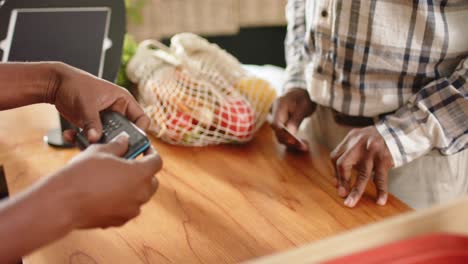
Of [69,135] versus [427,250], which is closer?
[427,250]

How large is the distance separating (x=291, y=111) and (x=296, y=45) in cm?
21

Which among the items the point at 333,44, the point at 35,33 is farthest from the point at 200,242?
the point at 35,33

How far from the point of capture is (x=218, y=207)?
94cm

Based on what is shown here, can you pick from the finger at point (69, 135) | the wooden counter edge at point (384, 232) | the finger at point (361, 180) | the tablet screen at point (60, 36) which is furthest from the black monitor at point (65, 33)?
the wooden counter edge at point (384, 232)

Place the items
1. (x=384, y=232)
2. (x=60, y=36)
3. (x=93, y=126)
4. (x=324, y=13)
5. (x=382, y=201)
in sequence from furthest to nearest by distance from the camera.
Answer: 1. (x=60, y=36)
2. (x=324, y=13)
3. (x=382, y=201)
4. (x=93, y=126)
5. (x=384, y=232)

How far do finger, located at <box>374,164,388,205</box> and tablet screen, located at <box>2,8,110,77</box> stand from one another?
0.68m

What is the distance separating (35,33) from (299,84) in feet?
2.13

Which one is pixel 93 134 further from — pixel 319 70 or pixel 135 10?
pixel 135 10

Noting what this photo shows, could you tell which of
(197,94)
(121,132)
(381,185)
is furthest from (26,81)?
(381,185)

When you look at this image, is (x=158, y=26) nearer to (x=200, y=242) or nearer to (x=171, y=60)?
(x=171, y=60)

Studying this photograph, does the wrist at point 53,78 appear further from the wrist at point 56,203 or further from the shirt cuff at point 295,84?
the shirt cuff at point 295,84

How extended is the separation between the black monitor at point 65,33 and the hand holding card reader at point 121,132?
0.35m

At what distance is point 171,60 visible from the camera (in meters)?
1.23

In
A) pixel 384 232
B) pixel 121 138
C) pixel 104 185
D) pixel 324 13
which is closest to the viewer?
pixel 384 232
